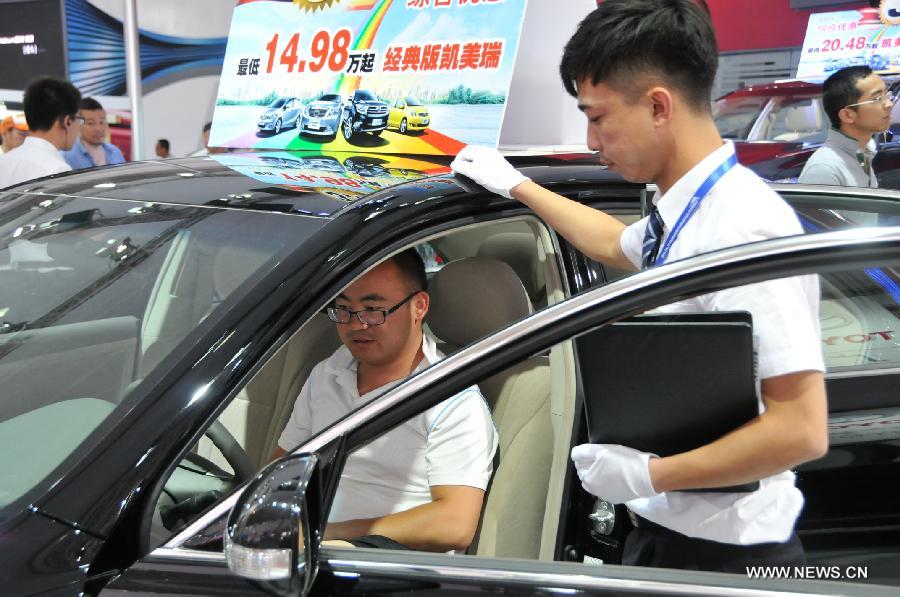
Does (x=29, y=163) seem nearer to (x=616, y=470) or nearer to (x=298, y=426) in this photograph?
(x=298, y=426)

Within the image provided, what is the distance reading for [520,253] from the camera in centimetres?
238

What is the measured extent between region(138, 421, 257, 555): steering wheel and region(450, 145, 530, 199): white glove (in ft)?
2.18

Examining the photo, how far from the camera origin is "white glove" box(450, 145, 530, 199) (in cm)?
175

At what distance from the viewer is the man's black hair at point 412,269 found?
72.4 inches

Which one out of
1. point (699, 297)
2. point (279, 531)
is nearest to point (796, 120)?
point (699, 297)

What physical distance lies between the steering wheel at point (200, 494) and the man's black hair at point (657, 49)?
0.81 meters

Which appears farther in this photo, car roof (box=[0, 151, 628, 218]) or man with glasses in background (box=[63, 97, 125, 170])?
man with glasses in background (box=[63, 97, 125, 170])

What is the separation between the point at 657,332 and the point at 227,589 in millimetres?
607

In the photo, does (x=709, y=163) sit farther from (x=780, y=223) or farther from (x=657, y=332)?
(x=657, y=332)

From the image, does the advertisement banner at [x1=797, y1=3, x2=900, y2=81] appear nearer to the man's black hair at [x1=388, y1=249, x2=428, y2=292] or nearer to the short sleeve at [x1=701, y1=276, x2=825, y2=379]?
the man's black hair at [x1=388, y1=249, x2=428, y2=292]

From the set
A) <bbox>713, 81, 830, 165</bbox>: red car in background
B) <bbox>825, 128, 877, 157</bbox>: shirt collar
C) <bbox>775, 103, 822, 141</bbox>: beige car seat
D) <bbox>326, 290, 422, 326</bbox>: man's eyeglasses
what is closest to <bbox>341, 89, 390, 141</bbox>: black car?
<bbox>326, 290, 422, 326</bbox>: man's eyeglasses

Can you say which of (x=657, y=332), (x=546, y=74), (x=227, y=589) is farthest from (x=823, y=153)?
(x=227, y=589)

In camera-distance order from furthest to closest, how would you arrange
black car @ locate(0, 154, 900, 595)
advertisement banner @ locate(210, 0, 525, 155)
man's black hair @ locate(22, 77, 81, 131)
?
1. man's black hair @ locate(22, 77, 81, 131)
2. advertisement banner @ locate(210, 0, 525, 155)
3. black car @ locate(0, 154, 900, 595)

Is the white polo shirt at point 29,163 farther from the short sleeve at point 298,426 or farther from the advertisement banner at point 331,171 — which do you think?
the short sleeve at point 298,426
